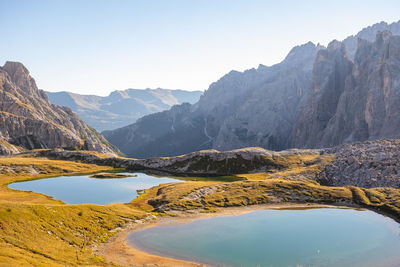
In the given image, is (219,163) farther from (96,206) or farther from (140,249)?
(140,249)

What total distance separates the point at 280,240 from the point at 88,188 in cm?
7355

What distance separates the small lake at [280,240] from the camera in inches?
1854

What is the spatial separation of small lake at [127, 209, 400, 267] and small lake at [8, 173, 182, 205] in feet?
113

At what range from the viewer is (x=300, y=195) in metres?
91.6

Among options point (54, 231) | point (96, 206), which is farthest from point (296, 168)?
point (54, 231)

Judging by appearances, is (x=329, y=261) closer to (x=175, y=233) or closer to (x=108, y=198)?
(x=175, y=233)

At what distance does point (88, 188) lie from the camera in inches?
4146

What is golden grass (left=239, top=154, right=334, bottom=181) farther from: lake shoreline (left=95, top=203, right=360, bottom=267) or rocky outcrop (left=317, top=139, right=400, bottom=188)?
lake shoreline (left=95, top=203, right=360, bottom=267)

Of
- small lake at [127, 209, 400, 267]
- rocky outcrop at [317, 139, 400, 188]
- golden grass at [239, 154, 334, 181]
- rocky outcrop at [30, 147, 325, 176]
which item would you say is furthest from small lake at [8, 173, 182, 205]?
rocky outcrop at [317, 139, 400, 188]

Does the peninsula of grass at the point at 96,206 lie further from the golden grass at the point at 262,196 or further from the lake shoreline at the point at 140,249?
the lake shoreline at the point at 140,249

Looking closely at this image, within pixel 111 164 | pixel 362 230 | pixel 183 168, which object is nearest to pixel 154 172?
pixel 183 168

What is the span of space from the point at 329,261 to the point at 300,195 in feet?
153

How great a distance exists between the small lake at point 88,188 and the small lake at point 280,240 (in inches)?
1359

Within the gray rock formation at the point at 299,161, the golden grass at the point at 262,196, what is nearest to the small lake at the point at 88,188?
the golden grass at the point at 262,196
